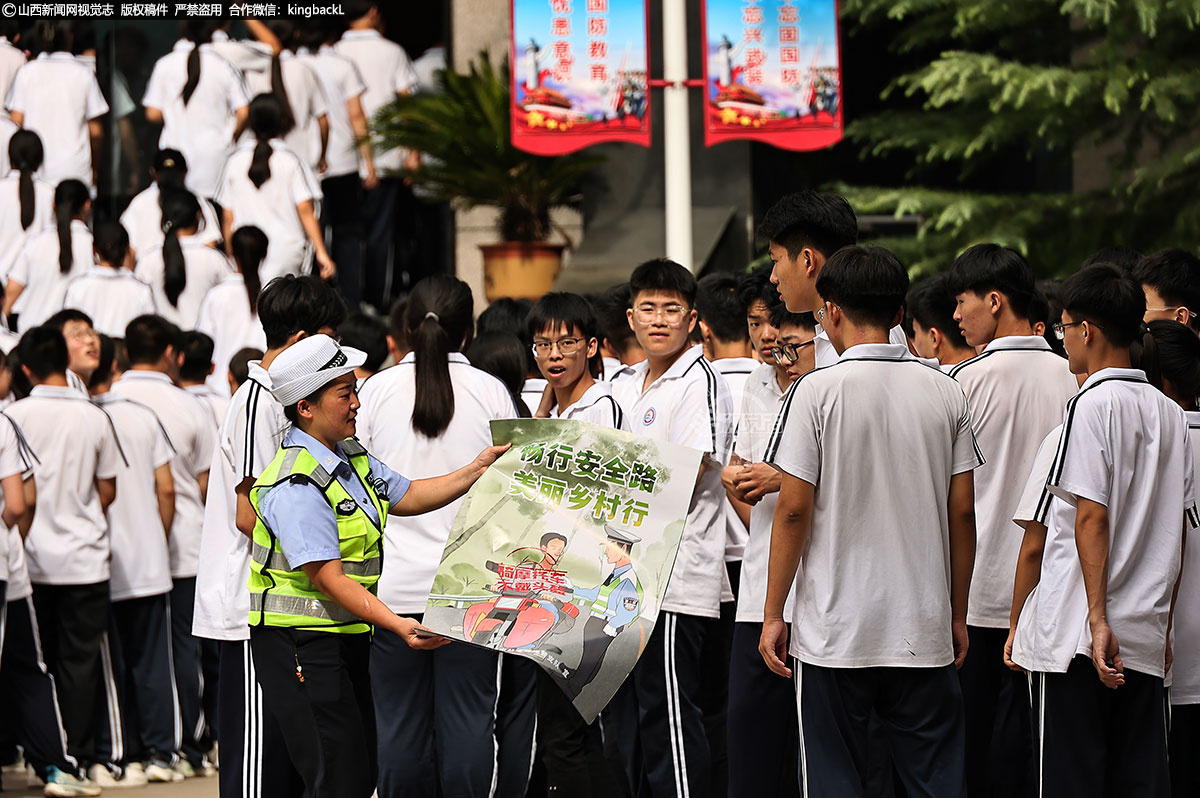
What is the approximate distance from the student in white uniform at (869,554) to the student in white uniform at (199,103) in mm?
8601

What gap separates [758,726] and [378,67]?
9502 millimetres

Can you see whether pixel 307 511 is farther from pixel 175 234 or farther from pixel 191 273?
pixel 191 273

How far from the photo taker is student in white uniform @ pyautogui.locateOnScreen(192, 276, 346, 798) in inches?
171

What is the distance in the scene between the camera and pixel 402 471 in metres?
4.91

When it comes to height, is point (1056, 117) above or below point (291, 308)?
above

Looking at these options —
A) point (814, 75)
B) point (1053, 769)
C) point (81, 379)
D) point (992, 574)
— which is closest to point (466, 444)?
point (992, 574)

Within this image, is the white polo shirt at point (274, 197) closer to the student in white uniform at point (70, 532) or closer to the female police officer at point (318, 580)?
the student in white uniform at point (70, 532)

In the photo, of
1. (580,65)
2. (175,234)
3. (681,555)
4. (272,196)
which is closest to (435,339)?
(681,555)

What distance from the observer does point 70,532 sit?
675 centimetres

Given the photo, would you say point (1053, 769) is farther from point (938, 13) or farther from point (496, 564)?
point (938, 13)

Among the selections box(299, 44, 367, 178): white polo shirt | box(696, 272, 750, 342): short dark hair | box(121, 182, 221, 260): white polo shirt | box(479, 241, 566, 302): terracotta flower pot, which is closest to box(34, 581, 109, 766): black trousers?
box(696, 272, 750, 342): short dark hair

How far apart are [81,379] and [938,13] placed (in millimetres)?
6202

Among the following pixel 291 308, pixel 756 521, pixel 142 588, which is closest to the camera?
pixel 756 521

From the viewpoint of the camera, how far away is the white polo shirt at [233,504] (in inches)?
181
